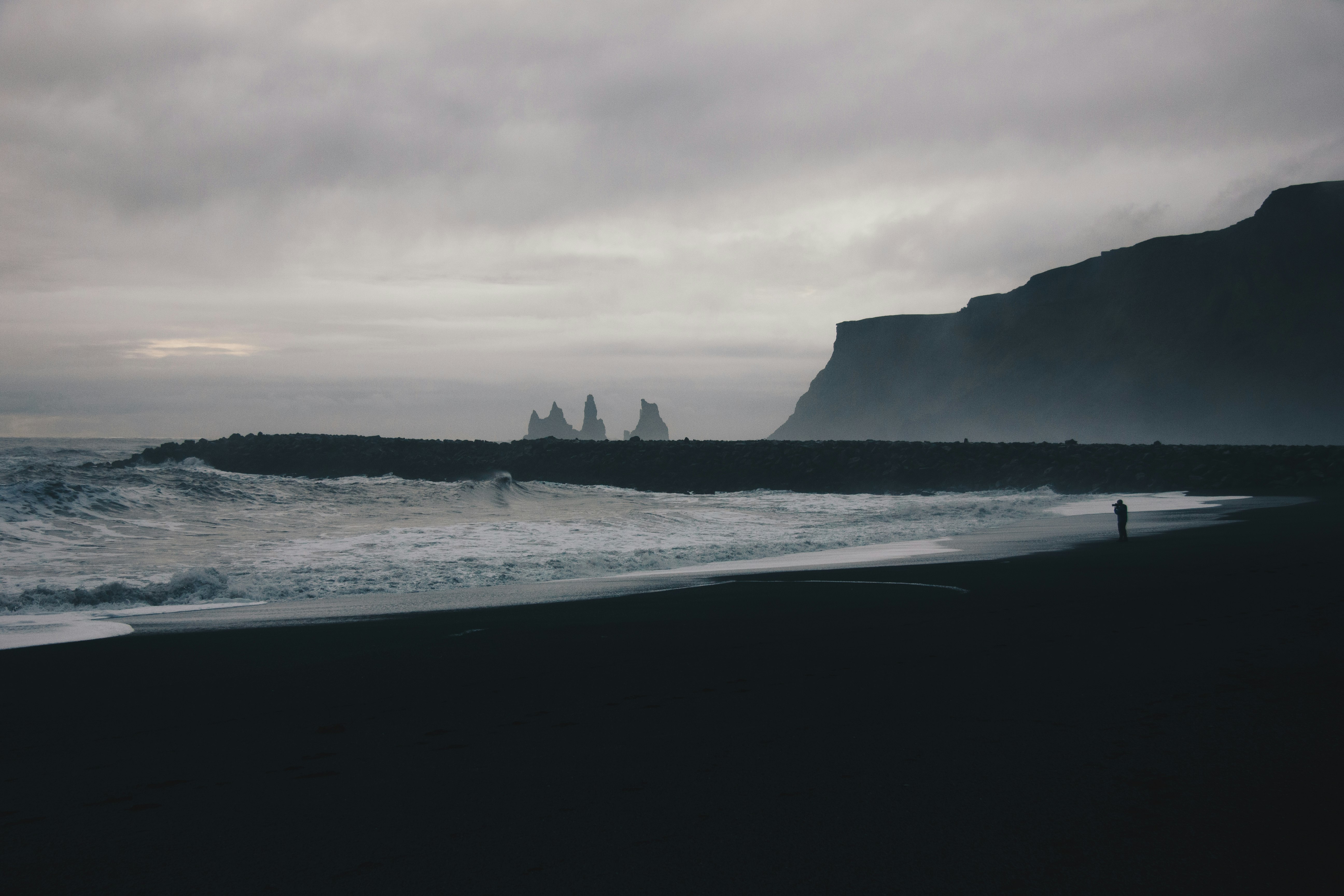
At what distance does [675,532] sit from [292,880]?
54.7ft

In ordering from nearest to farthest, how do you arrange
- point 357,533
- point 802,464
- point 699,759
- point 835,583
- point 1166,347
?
point 699,759
point 835,583
point 357,533
point 802,464
point 1166,347

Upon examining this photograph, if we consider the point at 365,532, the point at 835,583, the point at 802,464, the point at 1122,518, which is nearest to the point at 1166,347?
the point at 802,464

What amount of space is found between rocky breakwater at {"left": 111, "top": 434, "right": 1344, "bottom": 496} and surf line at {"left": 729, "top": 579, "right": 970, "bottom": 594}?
2524 cm

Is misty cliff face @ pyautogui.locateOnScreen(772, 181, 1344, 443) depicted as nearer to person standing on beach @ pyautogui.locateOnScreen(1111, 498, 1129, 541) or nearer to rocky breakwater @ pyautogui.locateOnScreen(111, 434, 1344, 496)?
rocky breakwater @ pyautogui.locateOnScreen(111, 434, 1344, 496)

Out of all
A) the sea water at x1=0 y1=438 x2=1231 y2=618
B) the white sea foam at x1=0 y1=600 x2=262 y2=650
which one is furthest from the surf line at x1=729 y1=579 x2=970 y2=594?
the white sea foam at x1=0 y1=600 x2=262 y2=650

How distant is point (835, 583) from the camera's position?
10.8 metres

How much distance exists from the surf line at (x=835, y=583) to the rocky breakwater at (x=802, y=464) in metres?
25.2

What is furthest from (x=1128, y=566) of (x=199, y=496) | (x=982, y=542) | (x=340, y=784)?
(x=199, y=496)

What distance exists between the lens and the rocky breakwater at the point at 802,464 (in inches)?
1437

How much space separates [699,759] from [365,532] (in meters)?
16.1

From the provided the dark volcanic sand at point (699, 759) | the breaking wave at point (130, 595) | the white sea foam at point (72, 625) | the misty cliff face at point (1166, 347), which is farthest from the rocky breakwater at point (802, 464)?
the misty cliff face at point (1166, 347)

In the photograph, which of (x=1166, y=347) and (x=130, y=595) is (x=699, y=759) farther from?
(x=1166, y=347)

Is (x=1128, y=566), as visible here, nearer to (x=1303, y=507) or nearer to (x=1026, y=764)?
(x=1026, y=764)

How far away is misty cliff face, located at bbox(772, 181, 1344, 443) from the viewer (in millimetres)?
82875
